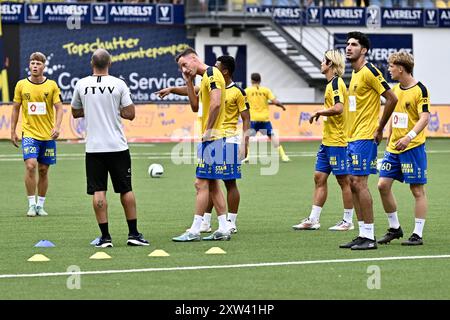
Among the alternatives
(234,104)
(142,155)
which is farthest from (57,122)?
(142,155)

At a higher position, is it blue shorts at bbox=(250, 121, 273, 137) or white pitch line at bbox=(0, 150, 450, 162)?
blue shorts at bbox=(250, 121, 273, 137)

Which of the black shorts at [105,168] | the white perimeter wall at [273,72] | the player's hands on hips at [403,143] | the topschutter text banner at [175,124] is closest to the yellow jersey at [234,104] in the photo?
the black shorts at [105,168]

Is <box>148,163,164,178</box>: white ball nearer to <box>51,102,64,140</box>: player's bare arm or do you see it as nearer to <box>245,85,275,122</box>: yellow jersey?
<box>245,85,275,122</box>: yellow jersey

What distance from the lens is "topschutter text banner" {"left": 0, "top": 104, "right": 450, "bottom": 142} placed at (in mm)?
39312

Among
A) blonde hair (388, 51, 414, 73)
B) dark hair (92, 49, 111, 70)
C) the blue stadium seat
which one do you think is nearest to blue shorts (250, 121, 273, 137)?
blonde hair (388, 51, 414, 73)

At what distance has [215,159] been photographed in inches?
557

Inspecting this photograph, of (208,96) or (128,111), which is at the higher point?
(208,96)

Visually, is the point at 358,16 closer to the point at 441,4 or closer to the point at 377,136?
the point at 441,4

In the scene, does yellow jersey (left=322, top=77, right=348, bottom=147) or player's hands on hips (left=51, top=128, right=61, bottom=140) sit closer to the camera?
yellow jersey (left=322, top=77, right=348, bottom=147)

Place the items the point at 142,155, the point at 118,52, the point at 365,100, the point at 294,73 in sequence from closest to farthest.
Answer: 1. the point at 365,100
2. the point at 142,155
3. the point at 118,52
4. the point at 294,73

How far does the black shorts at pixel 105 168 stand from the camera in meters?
13.3

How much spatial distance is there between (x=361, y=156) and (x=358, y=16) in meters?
41.4

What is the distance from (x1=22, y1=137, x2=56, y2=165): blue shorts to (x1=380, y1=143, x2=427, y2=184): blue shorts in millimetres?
6028

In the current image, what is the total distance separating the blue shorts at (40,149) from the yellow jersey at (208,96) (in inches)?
166
